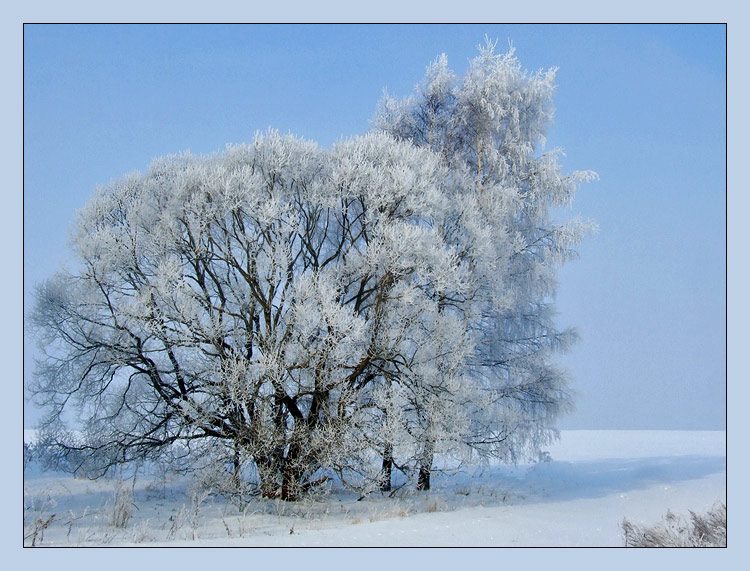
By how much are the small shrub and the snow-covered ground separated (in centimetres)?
23

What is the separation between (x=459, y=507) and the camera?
11844mm

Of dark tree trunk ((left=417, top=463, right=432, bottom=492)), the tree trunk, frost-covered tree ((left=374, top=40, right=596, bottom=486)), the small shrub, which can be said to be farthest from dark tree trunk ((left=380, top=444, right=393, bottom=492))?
the small shrub

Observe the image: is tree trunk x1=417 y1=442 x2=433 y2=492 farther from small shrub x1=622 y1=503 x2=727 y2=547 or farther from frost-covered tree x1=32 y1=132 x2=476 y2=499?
small shrub x1=622 y1=503 x2=727 y2=547

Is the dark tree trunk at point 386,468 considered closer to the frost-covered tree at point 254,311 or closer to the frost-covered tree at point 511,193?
the frost-covered tree at point 254,311

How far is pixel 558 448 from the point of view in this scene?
16.1 m

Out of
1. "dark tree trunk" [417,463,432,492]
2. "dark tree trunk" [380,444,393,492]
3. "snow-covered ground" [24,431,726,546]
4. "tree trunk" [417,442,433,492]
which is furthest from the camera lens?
"dark tree trunk" [417,463,432,492]

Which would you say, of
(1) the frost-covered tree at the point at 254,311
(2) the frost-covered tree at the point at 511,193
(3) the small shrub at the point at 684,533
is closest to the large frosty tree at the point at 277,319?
(1) the frost-covered tree at the point at 254,311

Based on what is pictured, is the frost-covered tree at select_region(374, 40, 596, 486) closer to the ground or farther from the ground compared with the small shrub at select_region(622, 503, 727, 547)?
farther from the ground

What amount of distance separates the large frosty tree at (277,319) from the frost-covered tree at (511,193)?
1.01m

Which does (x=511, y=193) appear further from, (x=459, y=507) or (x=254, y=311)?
(x=459, y=507)

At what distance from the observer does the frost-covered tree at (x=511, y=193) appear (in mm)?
15156

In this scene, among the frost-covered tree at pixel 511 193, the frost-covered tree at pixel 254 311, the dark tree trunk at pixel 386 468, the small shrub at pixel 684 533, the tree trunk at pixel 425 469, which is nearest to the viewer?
the small shrub at pixel 684 533

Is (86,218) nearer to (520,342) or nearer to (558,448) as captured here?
(520,342)

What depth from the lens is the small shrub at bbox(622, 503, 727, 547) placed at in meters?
7.84
